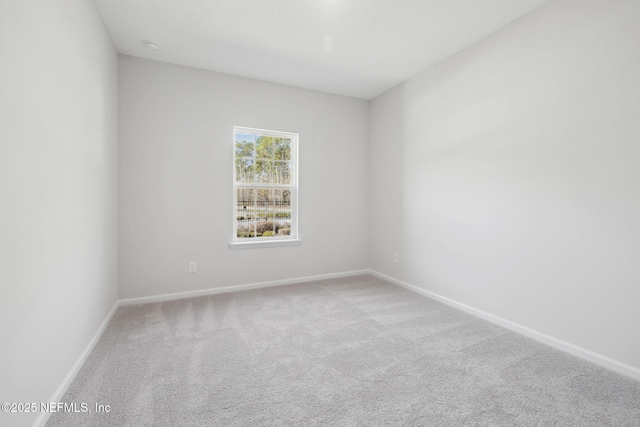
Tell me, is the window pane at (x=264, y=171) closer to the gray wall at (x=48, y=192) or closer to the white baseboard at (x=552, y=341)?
the gray wall at (x=48, y=192)

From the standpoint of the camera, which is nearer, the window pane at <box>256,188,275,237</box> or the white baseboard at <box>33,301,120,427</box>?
the white baseboard at <box>33,301,120,427</box>

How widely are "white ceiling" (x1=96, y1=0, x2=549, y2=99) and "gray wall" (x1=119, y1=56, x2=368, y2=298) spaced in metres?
0.33

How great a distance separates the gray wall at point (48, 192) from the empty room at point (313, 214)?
0.05 feet

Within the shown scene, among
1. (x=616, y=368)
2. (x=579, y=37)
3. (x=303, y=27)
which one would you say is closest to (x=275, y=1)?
(x=303, y=27)

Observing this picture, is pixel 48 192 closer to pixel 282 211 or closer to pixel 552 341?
pixel 282 211

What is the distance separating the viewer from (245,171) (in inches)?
144

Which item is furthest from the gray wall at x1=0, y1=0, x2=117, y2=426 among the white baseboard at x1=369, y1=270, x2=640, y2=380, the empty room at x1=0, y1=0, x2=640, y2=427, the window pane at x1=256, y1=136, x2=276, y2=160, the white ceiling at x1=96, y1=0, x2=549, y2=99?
the white baseboard at x1=369, y1=270, x2=640, y2=380

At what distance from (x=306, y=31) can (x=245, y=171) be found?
1.78 metres

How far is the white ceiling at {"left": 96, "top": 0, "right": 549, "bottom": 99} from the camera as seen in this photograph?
2256 mm

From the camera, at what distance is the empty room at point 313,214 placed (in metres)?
1.48

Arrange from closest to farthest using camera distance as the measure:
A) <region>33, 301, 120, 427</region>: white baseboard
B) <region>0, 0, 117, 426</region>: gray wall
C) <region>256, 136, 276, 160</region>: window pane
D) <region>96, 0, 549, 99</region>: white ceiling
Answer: <region>0, 0, 117, 426</region>: gray wall
<region>33, 301, 120, 427</region>: white baseboard
<region>96, 0, 549, 99</region>: white ceiling
<region>256, 136, 276, 160</region>: window pane

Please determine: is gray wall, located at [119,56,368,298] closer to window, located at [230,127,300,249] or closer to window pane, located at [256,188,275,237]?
window, located at [230,127,300,249]

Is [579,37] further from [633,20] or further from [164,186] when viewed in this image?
[164,186]

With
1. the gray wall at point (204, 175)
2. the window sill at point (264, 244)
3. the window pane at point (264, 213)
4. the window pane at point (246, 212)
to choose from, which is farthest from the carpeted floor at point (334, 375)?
the window pane at point (264, 213)
